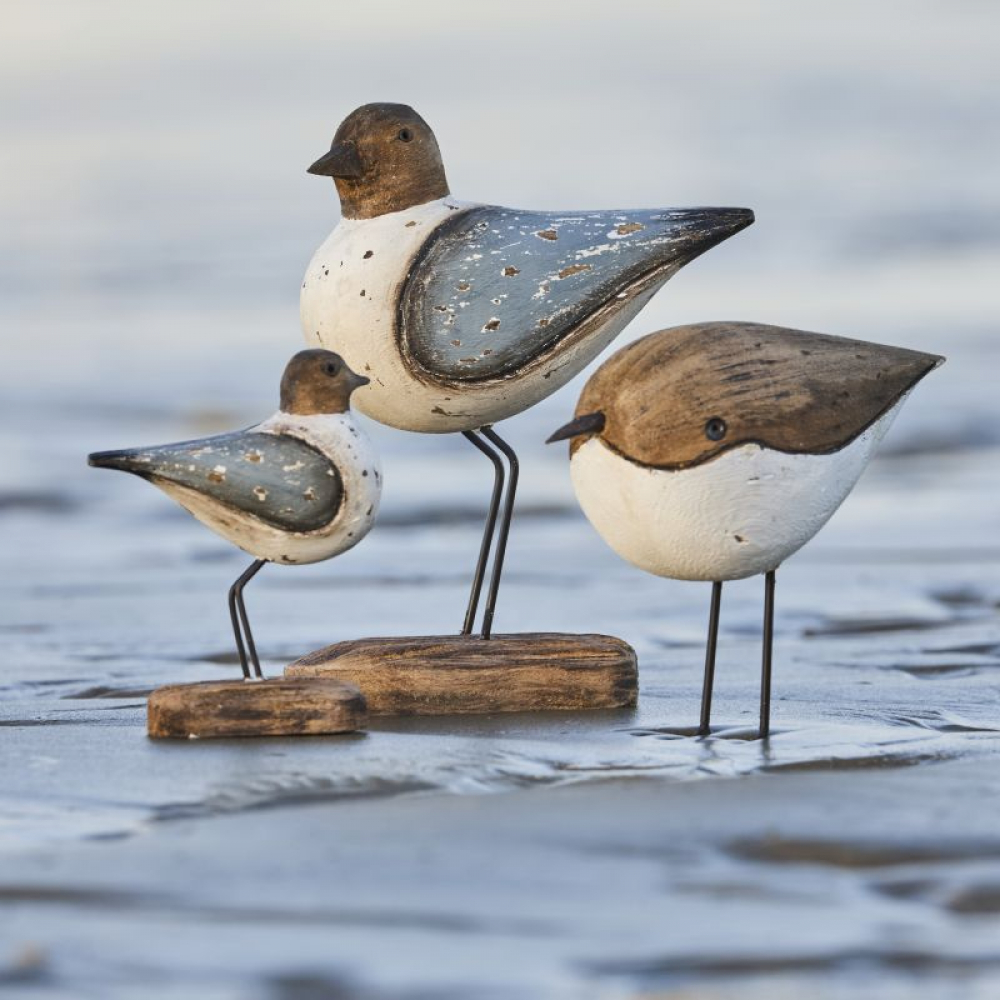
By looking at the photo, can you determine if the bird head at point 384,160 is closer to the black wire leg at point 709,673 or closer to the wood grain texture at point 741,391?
the wood grain texture at point 741,391

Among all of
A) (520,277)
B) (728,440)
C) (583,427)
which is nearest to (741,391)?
(728,440)

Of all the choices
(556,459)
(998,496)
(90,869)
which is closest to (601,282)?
(90,869)

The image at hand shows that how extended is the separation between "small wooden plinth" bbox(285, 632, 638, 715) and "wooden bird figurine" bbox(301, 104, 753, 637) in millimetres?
212

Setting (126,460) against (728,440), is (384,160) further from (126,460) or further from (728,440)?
(728,440)

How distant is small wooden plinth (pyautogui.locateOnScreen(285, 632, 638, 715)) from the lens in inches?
195

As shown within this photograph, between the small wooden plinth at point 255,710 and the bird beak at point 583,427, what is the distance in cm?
74

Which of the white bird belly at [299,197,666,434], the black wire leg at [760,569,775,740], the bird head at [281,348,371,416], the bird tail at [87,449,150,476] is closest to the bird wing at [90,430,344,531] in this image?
the bird tail at [87,449,150,476]

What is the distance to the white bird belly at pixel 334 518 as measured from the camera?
4.61 meters

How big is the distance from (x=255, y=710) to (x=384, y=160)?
59.9 inches

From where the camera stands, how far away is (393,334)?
502cm

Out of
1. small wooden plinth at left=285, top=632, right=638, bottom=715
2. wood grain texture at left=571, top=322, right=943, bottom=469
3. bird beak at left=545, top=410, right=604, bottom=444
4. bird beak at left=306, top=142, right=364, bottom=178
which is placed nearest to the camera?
wood grain texture at left=571, top=322, right=943, bottom=469

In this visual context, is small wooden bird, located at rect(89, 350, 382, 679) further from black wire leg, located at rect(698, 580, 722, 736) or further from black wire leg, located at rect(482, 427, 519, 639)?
black wire leg, located at rect(698, 580, 722, 736)

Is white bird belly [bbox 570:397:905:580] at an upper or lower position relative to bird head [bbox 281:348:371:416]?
lower

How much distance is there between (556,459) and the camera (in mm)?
11953
